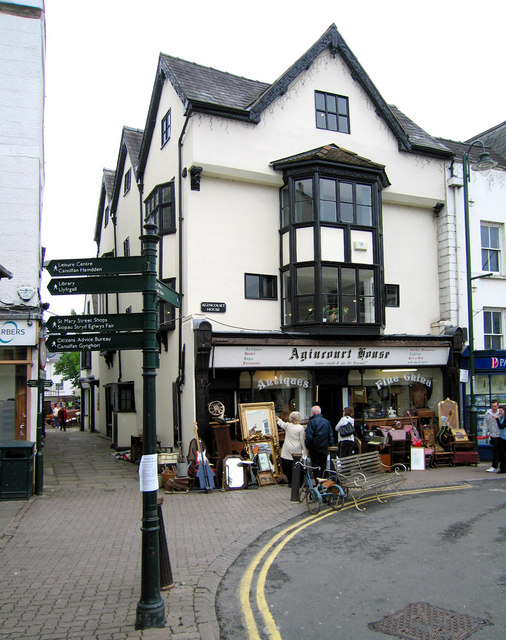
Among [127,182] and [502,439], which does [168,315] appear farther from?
[502,439]

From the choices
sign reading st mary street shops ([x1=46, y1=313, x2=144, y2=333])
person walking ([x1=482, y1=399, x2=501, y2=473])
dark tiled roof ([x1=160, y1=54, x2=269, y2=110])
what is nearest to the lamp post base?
sign reading st mary street shops ([x1=46, y1=313, x2=144, y2=333])

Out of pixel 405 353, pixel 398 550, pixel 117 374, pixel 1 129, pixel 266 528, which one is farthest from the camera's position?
pixel 117 374

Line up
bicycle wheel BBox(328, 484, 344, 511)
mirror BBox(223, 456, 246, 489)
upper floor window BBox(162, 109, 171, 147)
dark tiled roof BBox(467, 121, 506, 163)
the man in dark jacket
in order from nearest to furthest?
bicycle wheel BBox(328, 484, 344, 511)
the man in dark jacket
mirror BBox(223, 456, 246, 489)
upper floor window BBox(162, 109, 171, 147)
dark tiled roof BBox(467, 121, 506, 163)

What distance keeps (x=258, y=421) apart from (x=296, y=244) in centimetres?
531

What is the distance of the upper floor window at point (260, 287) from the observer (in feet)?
52.5

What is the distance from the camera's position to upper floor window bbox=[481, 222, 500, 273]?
773 inches

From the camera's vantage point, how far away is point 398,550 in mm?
7703

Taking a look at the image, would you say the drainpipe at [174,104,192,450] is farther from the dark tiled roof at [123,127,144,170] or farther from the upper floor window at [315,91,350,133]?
the dark tiled roof at [123,127,144,170]

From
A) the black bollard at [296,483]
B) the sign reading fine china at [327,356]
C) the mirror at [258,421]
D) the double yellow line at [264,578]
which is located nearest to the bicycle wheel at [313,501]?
the double yellow line at [264,578]

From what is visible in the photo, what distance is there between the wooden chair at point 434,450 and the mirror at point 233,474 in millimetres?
5996

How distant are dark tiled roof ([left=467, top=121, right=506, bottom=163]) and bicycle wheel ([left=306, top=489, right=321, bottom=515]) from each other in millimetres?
18970

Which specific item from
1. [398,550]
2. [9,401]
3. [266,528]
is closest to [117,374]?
[9,401]

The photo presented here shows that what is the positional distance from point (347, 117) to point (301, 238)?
16.4 ft

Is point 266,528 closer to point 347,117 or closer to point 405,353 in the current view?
point 405,353
